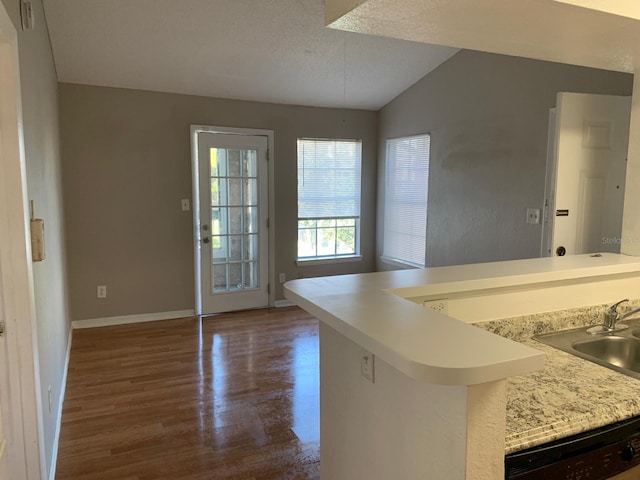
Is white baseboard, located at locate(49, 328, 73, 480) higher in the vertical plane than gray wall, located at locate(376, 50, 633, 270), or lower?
lower

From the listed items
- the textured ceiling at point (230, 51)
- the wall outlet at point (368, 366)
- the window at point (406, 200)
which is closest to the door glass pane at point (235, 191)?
the textured ceiling at point (230, 51)

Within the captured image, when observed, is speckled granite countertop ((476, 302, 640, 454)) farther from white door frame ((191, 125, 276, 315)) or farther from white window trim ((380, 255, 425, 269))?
white door frame ((191, 125, 276, 315))

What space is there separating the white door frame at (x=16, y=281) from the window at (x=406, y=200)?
156 inches

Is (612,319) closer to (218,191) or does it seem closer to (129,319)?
(218,191)

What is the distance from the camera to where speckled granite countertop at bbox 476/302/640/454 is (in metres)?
1.12

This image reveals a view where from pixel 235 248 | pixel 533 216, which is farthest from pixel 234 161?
pixel 533 216

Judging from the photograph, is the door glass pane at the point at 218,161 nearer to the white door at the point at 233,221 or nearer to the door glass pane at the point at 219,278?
the white door at the point at 233,221

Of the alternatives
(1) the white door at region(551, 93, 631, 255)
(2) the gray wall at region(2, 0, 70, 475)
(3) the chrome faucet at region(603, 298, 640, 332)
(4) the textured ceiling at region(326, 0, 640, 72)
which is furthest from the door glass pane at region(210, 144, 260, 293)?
(3) the chrome faucet at region(603, 298, 640, 332)

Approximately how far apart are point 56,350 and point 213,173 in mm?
2516

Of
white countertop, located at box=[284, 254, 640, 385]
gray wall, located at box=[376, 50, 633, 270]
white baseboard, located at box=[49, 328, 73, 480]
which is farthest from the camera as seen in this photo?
gray wall, located at box=[376, 50, 633, 270]

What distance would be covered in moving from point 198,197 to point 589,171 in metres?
3.51

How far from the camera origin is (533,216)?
12.2 feet

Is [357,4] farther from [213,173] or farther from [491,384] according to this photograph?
[213,173]

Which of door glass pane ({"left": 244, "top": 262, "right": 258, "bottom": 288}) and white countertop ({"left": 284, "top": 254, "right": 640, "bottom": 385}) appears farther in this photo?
door glass pane ({"left": 244, "top": 262, "right": 258, "bottom": 288})
